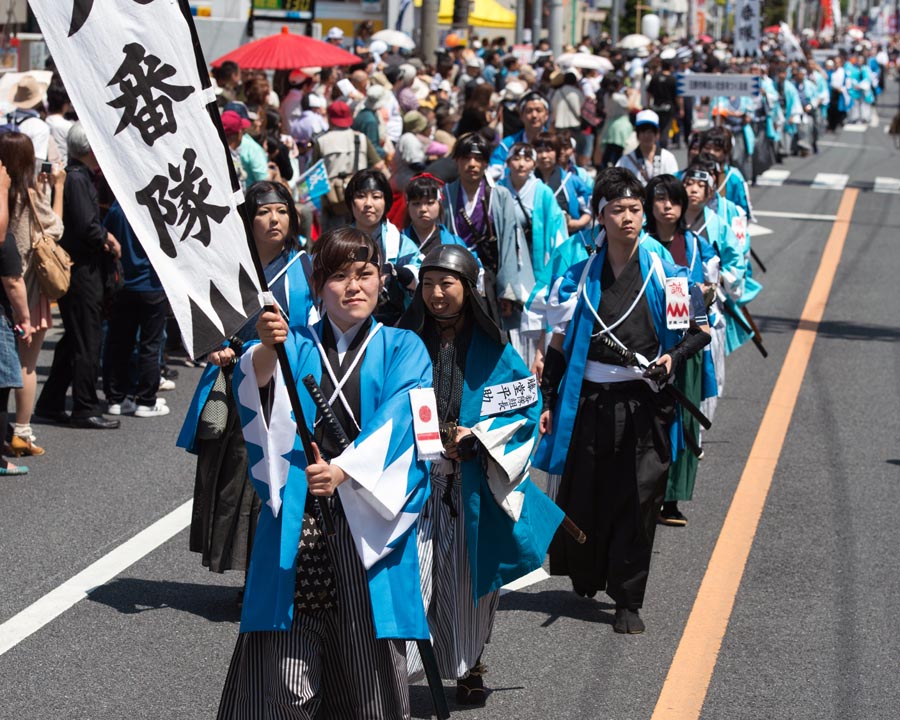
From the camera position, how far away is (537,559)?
16.5 feet

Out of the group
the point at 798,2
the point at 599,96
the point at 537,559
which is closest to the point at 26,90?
the point at 537,559

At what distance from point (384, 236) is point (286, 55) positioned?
9.06 meters

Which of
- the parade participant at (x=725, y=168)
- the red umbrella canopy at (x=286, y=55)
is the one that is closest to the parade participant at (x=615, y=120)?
the red umbrella canopy at (x=286, y=55)

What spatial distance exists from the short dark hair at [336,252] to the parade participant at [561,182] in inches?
250

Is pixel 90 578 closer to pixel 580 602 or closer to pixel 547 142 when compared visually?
pixel 580 602

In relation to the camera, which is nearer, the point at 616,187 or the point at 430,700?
the point at 430,700

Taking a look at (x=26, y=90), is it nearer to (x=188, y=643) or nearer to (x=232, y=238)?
(x=188, y=643)

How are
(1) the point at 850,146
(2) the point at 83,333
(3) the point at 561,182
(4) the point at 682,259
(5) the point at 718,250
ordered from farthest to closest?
(1) the point at 850,146
(3) the point at 561,182
(2) the point at 83,333
(5) the point at 718,250
(4) the point at 682,259

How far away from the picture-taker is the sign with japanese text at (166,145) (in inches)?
128

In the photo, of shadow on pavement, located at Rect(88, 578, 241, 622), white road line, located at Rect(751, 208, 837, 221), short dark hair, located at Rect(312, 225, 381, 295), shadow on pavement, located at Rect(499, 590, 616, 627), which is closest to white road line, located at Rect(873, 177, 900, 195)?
white road line, located at Rect(751, 208, 837, 221)

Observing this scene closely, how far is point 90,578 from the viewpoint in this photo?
6.33 metres

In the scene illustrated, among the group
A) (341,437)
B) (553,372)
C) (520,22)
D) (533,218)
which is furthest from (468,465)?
(520,22)

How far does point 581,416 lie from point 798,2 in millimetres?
95736

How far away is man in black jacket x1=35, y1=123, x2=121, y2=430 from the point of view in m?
8.84
